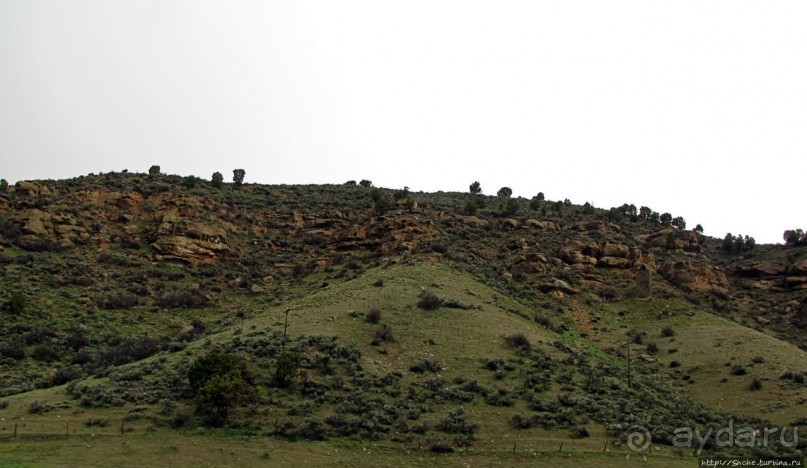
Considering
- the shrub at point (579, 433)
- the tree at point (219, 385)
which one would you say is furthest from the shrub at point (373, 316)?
the shrub at point (579, 433)

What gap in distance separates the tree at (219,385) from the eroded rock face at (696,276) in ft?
152

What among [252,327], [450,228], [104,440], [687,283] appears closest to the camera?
[104,440]

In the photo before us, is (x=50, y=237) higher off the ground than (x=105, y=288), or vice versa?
(x=50, y=237)

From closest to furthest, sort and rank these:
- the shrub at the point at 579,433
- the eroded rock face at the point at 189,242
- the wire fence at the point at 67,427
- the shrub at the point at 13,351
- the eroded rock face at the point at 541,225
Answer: the wire fence at the point at 67,427, the shrub at the point at 579,433, the shrub at the point at 13,351, the eroded rock face at the point at 189,242, the eroded rock face at the point at 541,225

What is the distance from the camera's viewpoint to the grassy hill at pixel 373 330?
82.0 ft

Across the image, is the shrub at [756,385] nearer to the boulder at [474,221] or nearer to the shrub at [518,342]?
the shrub at [518,342]

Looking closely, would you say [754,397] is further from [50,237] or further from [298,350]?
[50,237]

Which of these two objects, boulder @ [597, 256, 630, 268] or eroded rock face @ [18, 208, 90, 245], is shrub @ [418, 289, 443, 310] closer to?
boulder @ [597, 256, 630, 268]

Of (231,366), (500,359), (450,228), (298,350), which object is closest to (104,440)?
(231,366)

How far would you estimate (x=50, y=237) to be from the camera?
53.3 meters

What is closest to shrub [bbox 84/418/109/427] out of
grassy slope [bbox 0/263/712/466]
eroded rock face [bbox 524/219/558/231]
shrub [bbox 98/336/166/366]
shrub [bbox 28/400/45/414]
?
grassy slope [bbox 0/263/712/466]

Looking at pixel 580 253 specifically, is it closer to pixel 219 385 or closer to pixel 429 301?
pixel 429 301

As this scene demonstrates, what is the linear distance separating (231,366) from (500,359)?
1540 cm

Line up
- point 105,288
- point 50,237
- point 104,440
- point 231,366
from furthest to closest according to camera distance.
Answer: point 50,237 → point 105,288 → point 231,366 → point 104,440
